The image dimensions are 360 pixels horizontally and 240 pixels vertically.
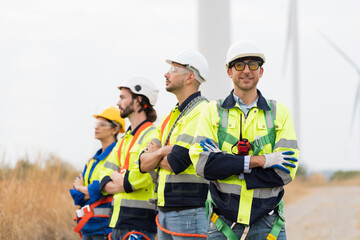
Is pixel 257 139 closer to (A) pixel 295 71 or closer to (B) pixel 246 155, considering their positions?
(B) pixel 246 155

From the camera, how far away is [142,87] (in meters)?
5.80

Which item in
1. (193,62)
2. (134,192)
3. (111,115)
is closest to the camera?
(193,62)

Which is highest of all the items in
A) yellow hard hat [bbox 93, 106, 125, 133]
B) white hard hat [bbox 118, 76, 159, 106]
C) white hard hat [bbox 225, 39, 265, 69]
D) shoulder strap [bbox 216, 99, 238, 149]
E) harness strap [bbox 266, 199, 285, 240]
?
white hard hat [bbox 225, 39, 265, 69]

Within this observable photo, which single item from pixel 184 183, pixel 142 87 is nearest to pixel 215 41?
pixel 142 87

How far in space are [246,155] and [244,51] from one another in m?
0.74

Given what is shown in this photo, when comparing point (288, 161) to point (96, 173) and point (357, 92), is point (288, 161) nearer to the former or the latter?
point (96, 173)

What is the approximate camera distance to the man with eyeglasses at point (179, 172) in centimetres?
449

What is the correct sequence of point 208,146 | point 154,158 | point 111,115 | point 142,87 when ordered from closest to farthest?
point 208,146 < point 154,158 < point 142,87 < point 111,115

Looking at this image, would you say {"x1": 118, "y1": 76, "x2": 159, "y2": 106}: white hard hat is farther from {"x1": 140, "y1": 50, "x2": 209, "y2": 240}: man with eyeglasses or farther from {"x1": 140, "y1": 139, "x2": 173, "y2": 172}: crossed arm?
{"x1": 140, "y1": 139, "x2": 173, "y2": 172}: crossed arm

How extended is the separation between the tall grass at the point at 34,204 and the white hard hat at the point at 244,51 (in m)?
4.39

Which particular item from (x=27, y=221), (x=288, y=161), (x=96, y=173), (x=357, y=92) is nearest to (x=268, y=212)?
(x=288, y=161)

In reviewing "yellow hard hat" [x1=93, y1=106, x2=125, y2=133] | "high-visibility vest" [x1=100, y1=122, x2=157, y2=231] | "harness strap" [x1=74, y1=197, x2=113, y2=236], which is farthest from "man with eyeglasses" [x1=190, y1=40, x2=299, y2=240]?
"yellow hard hat" [x1=93, y1=106, x2=125, y2=133]

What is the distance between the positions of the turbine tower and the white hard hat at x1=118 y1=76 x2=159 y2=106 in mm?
3333

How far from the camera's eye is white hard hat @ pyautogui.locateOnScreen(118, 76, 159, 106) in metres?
5.79
